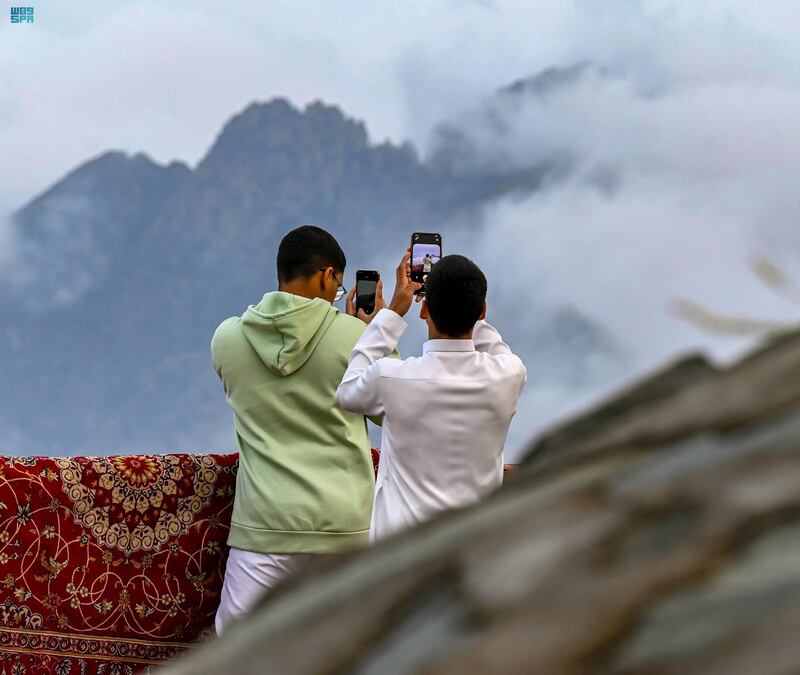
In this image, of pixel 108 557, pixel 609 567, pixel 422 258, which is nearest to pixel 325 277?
pixel 422 258

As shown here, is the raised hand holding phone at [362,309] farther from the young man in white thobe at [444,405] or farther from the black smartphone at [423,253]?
the young man in white thobe at [444,405]

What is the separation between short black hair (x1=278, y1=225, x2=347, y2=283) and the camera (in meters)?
1.75

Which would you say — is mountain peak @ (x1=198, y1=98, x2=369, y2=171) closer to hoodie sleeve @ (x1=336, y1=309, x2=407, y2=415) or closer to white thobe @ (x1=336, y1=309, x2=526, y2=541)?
hoodie sleeve @ (x1=336, y1=309, x2=407, y2=415)

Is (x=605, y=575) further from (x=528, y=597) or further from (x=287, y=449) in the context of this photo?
(x=287, y=449)

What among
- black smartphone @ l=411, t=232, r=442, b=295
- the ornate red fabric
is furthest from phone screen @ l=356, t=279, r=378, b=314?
the ornate red fabric

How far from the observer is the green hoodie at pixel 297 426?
1.67 metres

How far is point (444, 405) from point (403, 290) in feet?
1.04

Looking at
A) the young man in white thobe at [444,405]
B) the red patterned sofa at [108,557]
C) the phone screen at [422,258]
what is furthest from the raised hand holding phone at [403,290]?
the red patterned sofa at [108,557]

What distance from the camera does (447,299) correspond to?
1452 mm

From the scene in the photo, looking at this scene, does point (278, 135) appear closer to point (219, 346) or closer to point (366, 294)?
point (366, 294)

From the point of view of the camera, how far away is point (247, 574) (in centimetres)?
174

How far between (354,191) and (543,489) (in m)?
15.9

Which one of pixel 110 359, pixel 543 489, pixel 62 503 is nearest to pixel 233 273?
pixel 110 359

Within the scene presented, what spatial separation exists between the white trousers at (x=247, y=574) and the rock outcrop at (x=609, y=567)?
1.56m
